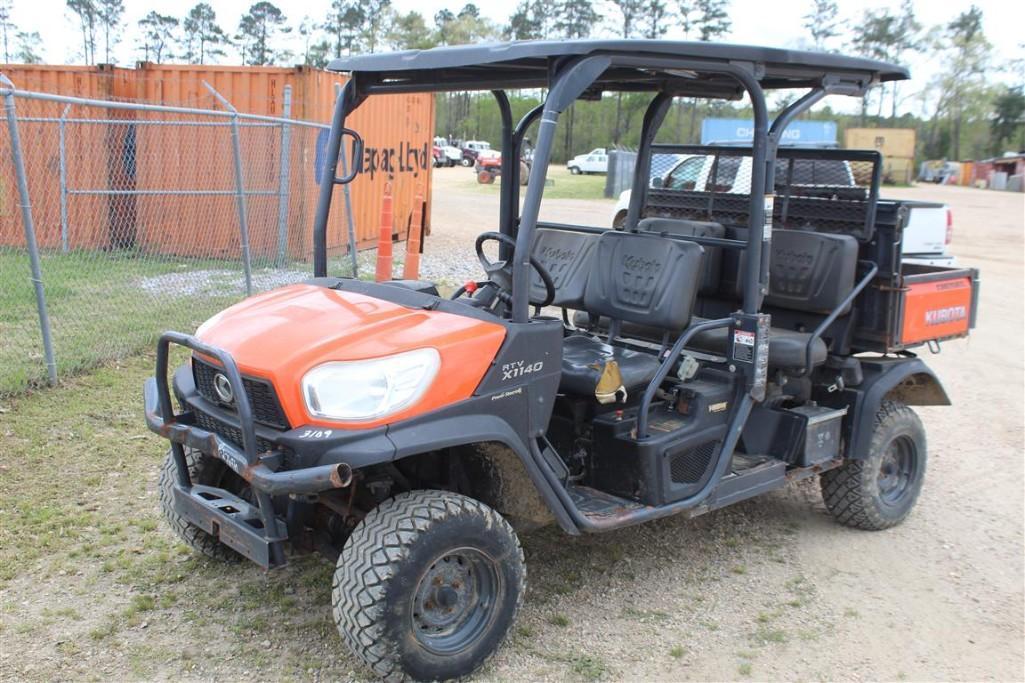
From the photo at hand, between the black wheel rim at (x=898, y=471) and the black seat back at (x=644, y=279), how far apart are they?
69.5 inches

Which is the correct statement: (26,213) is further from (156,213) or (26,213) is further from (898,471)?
(156,213)

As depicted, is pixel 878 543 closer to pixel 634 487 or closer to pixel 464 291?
pixel 634 487

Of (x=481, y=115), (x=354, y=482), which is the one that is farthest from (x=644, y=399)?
(x=481, y=115)

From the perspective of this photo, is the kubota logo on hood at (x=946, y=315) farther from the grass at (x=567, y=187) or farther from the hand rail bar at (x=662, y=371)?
the grass at (x=567, y=187)

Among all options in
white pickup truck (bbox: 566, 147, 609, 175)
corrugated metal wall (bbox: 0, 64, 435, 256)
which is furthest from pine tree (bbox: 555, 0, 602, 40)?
corrugated metal wall (bbox: 0, 64, 435, 256)

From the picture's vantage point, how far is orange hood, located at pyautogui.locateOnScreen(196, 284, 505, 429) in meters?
3.30

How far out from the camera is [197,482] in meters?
4.10

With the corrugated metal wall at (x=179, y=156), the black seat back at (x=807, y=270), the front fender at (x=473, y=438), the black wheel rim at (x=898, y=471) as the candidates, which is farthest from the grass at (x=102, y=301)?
the black wheel rim at (x=898, y=471)

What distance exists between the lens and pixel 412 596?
3293 mm

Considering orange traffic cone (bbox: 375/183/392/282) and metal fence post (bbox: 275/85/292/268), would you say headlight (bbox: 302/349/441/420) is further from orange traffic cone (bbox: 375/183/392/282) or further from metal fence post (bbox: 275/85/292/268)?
metal fence post (bbox: 275/85/292/268)

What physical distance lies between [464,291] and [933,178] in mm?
57676

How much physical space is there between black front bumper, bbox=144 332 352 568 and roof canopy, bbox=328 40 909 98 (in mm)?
1459

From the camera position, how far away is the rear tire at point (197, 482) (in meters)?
4.10

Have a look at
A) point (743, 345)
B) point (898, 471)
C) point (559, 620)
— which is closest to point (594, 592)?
point (559, 620)
